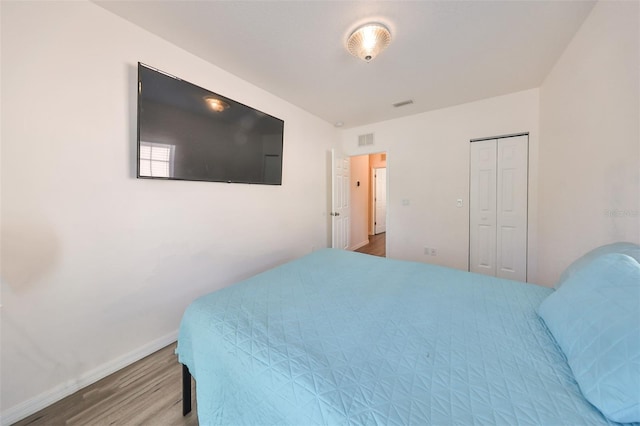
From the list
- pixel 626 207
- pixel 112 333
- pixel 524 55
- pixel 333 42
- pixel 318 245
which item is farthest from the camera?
pixel 318 245

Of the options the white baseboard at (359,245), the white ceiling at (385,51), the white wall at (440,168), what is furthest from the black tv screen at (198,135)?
the white baseboard at (359,245)

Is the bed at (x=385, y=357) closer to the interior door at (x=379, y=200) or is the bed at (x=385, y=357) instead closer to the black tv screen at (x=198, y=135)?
the black tv screen at (x=198, y=135)

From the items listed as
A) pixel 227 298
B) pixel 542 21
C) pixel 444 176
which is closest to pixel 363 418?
pixel 227 298

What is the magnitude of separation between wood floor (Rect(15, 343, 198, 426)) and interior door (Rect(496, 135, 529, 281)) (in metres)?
3.70

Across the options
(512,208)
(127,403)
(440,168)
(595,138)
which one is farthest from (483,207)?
(127,403)

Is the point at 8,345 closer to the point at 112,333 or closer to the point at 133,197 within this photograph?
the point at 112,333

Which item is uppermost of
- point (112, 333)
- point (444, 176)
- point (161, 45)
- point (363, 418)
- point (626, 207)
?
point (161, 45)

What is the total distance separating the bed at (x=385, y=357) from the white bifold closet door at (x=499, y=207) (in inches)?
74.9

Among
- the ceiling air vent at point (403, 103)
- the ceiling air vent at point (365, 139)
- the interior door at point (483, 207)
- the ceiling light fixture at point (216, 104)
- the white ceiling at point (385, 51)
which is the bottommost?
the interior door at point (483, 207)

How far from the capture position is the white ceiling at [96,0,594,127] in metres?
1.53

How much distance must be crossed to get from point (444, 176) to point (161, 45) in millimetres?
3619

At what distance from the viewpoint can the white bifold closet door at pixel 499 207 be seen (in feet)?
9.32

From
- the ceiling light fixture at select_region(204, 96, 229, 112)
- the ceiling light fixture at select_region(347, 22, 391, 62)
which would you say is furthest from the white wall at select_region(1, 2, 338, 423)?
the ceiling light fixture at select_region(347, 22, 391, 62)

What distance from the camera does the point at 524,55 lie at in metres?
2.04
